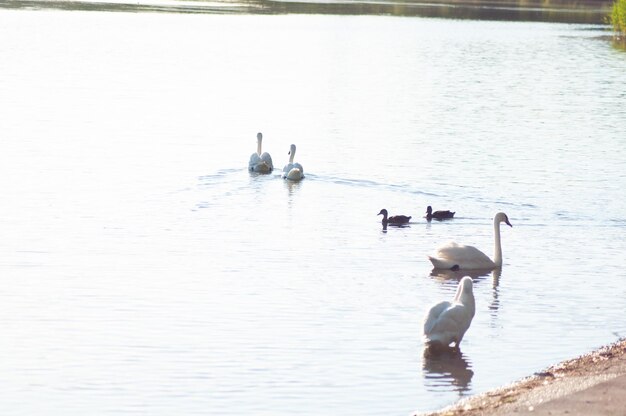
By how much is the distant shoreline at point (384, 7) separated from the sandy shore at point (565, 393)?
87.3 meters

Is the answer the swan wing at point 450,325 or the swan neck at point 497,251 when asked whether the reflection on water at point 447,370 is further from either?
the swan neck at point 497,251

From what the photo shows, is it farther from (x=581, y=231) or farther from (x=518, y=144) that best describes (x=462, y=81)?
(x=581, y=231)

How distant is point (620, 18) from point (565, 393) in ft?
228

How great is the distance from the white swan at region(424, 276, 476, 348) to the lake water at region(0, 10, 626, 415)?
0.73 ft

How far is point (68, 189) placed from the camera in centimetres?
2289

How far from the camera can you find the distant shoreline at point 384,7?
106 m

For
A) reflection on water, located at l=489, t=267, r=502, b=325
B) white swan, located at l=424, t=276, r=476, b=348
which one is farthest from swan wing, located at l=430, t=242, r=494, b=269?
white swan, located at l=424, t=276, r=476, b=348

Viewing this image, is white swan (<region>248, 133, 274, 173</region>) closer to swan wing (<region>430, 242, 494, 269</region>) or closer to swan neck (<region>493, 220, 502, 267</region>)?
swan neck (<region>493, 220, 502, 267</region>)

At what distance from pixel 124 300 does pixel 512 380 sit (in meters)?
4.88

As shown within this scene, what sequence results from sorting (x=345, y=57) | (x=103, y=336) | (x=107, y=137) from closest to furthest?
(x=103, y=336) < (x=107, y=137) < (x=345, y=57)

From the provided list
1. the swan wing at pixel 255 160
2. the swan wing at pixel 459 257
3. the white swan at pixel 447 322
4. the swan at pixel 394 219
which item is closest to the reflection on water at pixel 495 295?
the swan wing at pixel 459 257

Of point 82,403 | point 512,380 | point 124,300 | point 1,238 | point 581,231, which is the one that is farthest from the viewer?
point 581,231

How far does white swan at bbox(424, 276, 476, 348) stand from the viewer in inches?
492

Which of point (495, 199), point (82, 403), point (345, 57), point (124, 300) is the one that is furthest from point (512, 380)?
point (345, 57)
